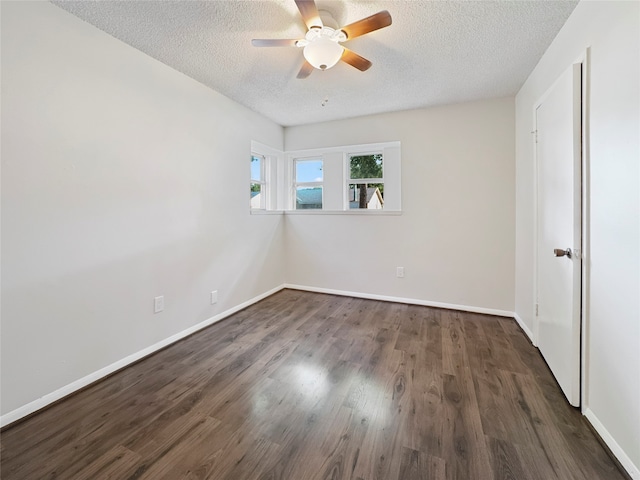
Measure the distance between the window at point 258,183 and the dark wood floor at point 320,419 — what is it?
2.02 metres

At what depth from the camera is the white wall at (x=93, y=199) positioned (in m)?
1.53

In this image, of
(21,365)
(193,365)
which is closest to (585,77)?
(193,365)

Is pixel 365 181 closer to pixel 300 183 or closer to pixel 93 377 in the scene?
pixel 300 183

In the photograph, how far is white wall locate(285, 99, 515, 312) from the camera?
3.02m

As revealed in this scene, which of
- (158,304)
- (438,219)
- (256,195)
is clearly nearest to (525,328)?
(438,219)

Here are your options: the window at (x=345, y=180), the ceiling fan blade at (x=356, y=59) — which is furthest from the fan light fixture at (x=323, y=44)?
the window at (x=345, y=180)

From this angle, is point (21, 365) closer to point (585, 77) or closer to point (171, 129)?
point (171, 129)

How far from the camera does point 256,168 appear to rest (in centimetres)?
384

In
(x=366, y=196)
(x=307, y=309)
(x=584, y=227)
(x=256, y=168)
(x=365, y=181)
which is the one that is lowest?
(x=307, y=309)

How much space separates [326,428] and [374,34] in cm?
253

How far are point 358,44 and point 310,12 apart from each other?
62 cm

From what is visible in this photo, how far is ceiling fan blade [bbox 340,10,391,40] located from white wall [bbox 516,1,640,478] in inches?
41.8

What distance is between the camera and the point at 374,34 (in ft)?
6.31

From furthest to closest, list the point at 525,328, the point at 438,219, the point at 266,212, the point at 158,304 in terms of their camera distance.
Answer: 1. the point at 266,212
2. the point at 438,219
3. the point at 525,328
4. the point at 158,304
